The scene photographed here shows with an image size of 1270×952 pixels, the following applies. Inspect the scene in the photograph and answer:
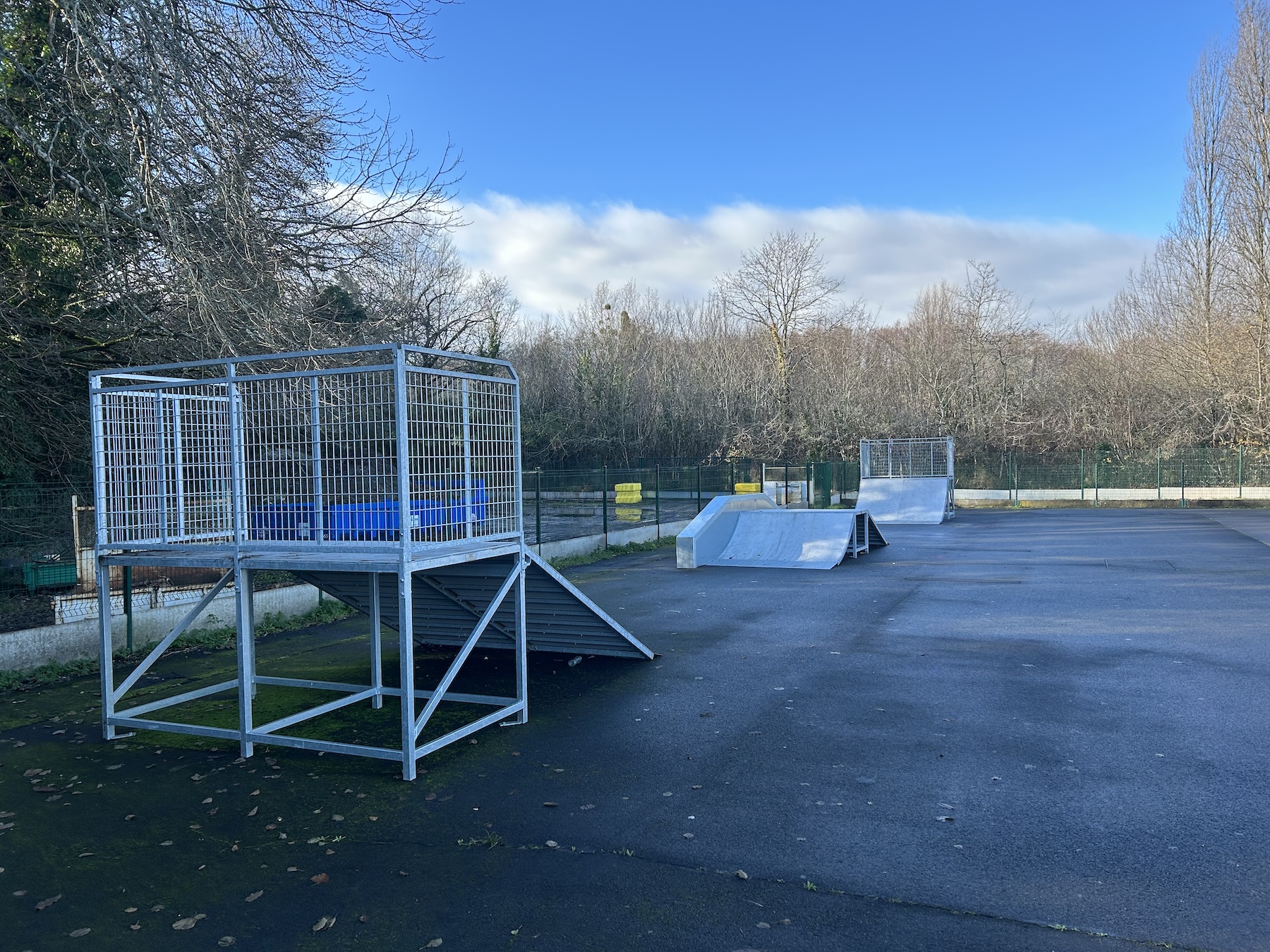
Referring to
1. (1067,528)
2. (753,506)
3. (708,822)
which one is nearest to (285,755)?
(708,822)

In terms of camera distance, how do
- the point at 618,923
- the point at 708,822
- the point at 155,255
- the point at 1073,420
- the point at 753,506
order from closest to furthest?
the point at 618,923, the point at 708,822, the point at 155,255, the point at 753,506, the point at 1073,420

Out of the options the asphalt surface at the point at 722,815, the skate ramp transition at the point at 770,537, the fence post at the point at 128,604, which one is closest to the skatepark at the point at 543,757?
the asphalt surface at the point at 722,815

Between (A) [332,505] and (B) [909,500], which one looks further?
(B) [909,500]

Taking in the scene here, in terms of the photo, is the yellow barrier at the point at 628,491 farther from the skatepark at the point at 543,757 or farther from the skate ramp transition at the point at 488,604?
the skate ramp transition at the point at 488,604

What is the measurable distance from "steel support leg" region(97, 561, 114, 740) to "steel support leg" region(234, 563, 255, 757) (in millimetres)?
1038

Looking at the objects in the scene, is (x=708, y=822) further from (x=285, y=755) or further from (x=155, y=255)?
(x=155, y=255)

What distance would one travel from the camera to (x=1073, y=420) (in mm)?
41750

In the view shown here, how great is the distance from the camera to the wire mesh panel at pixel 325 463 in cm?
555

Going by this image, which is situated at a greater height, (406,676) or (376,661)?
(406,676)

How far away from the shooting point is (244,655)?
5852 mm

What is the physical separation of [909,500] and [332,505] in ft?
84.3

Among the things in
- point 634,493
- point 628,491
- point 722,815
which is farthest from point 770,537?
point 722,815

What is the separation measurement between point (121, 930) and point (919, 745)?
467cm

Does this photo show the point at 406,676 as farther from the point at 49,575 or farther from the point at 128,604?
the point at 49,575
